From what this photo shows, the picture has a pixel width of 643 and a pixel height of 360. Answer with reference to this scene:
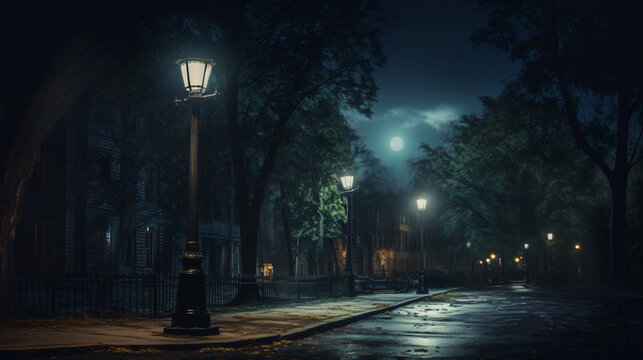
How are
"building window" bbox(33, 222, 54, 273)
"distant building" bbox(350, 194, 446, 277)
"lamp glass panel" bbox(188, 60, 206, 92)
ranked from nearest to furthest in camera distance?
"lamp glass panel" bbox(188, 60, 206, 92)
"building window" bbox(33, 222, 54, 273)
"distant building" bbox(350, 194, 446, 277)

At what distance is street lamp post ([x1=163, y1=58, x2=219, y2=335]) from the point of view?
36.0 ft

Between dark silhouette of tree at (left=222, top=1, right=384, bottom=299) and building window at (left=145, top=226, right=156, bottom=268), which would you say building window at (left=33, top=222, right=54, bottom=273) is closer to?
building window at (left=145, top=226, right=156, bottom=268)

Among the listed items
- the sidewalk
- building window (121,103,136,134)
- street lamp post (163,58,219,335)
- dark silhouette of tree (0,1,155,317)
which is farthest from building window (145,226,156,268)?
street lamp post (163,58,219,335)

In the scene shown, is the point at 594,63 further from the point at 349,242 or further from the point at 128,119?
the point at 128,119

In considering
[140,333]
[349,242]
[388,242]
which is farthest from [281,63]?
[388,242]

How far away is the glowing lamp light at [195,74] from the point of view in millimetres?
11734

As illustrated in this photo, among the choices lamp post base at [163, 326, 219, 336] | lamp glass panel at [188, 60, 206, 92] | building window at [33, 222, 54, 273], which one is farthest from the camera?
building window at [33, 222, 54, 273]

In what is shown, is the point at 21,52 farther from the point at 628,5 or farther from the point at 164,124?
the point at 628,5

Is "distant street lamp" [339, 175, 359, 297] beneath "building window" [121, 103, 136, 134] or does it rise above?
beneath

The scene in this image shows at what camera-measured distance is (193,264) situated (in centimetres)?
1143

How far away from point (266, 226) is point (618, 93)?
38.8m

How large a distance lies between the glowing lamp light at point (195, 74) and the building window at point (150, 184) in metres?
25.6

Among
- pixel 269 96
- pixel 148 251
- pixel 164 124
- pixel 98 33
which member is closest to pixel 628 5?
pixel 269 96

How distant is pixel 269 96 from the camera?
2409 centimetres
